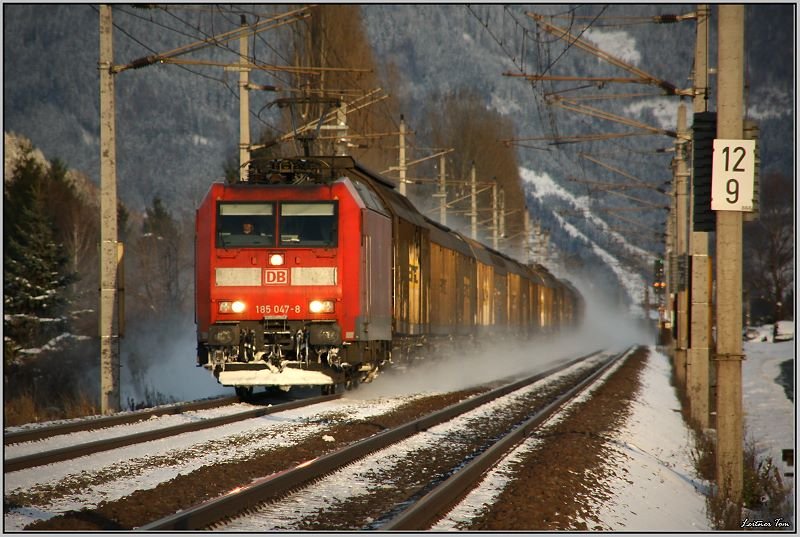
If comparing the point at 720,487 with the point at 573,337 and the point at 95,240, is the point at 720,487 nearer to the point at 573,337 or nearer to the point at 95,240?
the point at 573,337

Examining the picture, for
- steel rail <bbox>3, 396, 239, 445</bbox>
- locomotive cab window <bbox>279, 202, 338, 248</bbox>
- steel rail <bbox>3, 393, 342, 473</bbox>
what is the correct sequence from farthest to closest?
1. locomotive cab window <bbox>279, 202, 338, 248</bbox>
2. steel rail <bbox>3, 396, 239, 445</bbox>
3. steel rail <bbox>3, 393, 342, 473</bbox>

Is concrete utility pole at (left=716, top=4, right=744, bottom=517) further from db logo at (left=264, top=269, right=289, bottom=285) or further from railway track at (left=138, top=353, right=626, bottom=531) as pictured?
db logo at (left=264, top=269, right=289, bottom=285)

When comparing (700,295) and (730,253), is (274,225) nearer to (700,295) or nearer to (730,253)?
(700,295)

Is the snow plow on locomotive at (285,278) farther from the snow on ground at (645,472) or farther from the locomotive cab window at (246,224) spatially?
the snow on ground at (645,472)

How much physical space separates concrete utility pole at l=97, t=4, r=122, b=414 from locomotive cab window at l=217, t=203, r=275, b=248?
2.79 meters

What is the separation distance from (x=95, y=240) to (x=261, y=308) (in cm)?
6169

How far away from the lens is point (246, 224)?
17438mm

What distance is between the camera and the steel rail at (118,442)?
35.4ft

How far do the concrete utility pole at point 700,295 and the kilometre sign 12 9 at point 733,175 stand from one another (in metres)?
7.62

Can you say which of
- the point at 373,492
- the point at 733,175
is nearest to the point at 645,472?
the point at 733,175

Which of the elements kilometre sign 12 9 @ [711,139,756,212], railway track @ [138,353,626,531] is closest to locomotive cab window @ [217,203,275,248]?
railway track @ [138,353,626,531]

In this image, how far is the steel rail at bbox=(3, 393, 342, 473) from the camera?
10789 millimetres

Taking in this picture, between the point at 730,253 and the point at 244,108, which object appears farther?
the point at 244,108

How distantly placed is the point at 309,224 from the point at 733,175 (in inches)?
321
